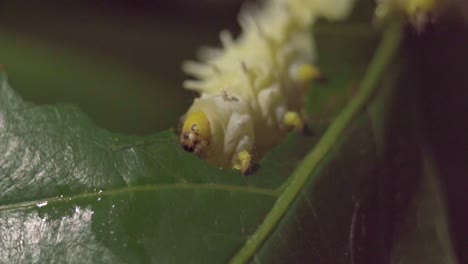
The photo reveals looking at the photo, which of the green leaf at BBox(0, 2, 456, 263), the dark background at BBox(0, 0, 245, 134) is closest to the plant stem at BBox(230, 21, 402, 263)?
the green leaf at BBox(0, 2, 456, 263)

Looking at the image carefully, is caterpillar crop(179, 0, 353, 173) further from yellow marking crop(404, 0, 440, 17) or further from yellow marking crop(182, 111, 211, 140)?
yellow marking crop(404, 0, 440, 17)

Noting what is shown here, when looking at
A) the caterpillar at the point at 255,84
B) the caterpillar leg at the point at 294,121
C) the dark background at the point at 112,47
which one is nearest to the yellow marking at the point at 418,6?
the caterpillar at the point at 255,84

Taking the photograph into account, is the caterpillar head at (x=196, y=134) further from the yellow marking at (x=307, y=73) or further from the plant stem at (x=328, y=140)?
the yellow marking at (x=307, y=73)

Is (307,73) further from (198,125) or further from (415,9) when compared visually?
(198,125)

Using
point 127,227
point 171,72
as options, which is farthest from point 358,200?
point 171,72

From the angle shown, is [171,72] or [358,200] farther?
[171,72]

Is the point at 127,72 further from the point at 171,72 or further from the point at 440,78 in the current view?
the point at 440,78
